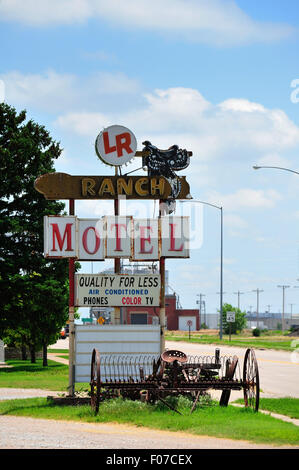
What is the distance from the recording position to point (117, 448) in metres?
12.4

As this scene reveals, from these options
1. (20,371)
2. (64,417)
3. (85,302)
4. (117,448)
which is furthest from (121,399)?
(20,371)

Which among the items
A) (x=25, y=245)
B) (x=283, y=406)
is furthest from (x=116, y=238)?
(x=25, y=245)

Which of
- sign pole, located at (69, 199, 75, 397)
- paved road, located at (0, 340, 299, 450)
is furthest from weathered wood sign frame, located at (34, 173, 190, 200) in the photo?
paved road, located at (0, 340, 299, 450)

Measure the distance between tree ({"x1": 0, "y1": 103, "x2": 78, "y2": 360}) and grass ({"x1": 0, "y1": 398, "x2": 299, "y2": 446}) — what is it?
19169 millimetres

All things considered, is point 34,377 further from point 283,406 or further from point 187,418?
point 187,418

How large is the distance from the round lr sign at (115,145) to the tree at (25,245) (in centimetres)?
1670

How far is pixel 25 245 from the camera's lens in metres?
39.2

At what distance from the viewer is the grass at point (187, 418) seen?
13.7 meters

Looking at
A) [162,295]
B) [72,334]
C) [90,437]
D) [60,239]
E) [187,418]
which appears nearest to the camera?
[90,437]

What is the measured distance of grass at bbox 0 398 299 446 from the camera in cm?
1368

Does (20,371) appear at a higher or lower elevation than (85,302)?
lower

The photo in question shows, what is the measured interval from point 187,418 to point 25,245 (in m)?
24.9
